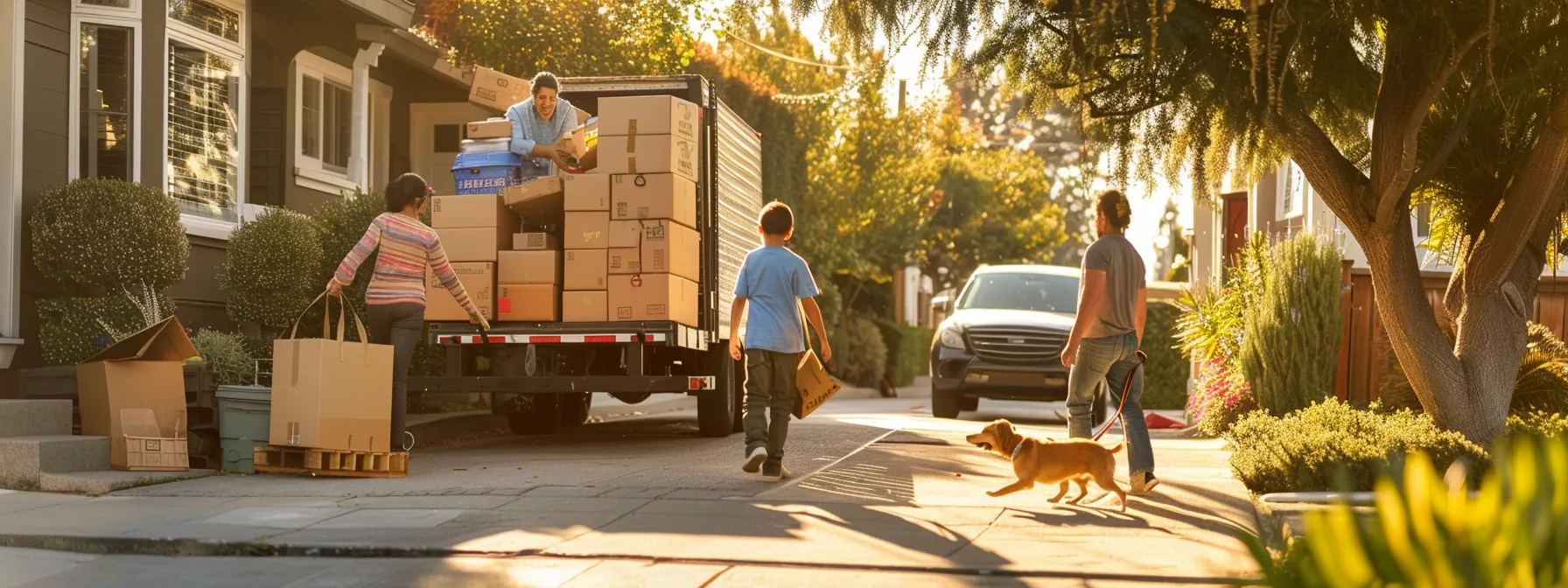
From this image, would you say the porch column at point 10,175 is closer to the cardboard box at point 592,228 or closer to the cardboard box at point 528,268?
the cardboard box at point 528,268

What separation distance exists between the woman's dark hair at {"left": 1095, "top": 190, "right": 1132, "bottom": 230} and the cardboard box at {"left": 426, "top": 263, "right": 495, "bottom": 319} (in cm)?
460

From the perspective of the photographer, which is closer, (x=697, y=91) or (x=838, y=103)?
(x=697, y=91)

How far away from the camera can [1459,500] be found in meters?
2.72

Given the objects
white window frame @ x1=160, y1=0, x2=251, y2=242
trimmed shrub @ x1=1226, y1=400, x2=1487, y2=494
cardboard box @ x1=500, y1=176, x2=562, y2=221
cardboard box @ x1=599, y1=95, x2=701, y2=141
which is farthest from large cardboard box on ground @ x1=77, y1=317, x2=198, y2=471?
trimmed shrub @ x1=1226, y1=400, x2=1487, y2=494

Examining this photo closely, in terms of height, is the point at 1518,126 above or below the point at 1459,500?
above

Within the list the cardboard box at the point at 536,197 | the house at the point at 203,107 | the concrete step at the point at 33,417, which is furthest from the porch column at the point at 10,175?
the cardboard box at the point at 536,197

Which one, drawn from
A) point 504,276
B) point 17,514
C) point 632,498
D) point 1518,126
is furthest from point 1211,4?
point 17,514

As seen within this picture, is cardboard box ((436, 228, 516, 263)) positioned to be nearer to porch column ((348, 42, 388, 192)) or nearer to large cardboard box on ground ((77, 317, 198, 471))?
large cardboard box on ground ((77, 317, 198, 471))

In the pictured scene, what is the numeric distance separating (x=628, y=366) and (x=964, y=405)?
8242 millimetres

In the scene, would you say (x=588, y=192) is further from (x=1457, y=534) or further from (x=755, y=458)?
(x=1457, y=534)

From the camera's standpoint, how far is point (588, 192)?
37.3ft

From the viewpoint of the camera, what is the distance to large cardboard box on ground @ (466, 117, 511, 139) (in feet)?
40.4

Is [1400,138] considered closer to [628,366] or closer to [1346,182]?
[1346,182]

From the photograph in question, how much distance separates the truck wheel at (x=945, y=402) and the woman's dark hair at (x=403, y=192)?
28.7 feet
